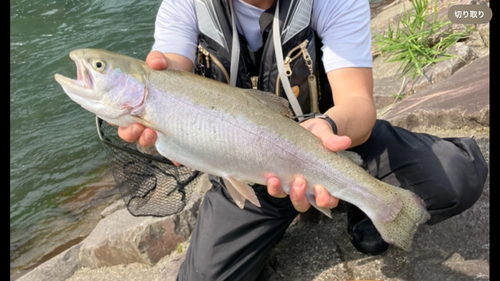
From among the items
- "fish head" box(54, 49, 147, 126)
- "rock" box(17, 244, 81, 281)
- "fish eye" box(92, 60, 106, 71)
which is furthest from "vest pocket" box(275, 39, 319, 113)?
"rock" box(17, 244, 81, 281)

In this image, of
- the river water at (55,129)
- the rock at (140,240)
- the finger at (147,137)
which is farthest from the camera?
the river water at (55,129)

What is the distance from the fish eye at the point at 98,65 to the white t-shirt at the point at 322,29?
110 centimetres

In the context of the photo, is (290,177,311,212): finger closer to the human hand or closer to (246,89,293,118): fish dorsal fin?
the human hand

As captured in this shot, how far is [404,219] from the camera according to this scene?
102 inches

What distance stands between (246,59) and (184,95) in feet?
4.01

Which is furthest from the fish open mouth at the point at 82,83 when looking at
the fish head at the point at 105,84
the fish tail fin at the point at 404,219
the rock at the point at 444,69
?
the rock at the point at 444,69

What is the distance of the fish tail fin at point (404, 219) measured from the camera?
2.58 meters

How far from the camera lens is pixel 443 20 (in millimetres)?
6859

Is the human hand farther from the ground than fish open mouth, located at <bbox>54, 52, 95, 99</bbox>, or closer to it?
closer to it

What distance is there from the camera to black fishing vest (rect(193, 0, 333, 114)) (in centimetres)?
335

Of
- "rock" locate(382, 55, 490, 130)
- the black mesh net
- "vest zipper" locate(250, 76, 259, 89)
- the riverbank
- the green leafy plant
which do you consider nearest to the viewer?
the riverbank

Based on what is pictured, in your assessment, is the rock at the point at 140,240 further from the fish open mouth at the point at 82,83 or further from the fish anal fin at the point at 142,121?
the fish open mouth at the point at 82,83

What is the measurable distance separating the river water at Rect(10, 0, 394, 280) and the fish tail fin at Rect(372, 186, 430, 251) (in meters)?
4.44

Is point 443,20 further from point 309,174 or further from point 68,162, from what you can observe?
point 68,162
